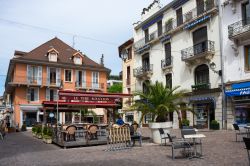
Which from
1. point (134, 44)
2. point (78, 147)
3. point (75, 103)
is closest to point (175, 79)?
point (134, 44)

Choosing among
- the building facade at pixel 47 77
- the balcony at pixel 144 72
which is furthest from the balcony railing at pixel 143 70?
the building facade at pixel 47 77

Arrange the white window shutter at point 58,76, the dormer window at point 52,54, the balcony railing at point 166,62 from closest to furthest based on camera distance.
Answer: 1. the balcony railing at point 166,62
2. the white window shutter at point 58,76
3. the dormer window at point 52,54

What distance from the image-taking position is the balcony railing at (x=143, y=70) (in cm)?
3363

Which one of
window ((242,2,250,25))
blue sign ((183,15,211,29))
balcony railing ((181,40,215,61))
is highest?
blue sign ((183,15,211,29))

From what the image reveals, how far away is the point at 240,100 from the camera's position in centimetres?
2141

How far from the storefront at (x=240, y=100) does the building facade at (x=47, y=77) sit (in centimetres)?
2239

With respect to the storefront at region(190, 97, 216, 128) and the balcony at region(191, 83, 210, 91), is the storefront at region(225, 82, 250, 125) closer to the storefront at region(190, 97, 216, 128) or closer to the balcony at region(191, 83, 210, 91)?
the storefront at region(190, 97, 216, 128)

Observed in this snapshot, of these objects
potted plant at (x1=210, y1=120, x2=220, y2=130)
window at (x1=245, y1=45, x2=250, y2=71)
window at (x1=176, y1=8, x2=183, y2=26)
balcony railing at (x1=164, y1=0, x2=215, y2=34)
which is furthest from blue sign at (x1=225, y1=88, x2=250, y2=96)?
window at (x1=176, y1=8, x2=183, y2=26)

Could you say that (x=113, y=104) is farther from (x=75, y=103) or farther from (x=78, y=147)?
(x=78, y=147)

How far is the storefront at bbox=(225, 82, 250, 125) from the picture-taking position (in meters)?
20.8

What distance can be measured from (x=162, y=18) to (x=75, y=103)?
18.9 metres

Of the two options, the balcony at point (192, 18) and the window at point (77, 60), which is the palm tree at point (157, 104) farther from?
the window at point (77, 60)

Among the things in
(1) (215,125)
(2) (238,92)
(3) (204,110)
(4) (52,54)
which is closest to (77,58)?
(4) (52,54)

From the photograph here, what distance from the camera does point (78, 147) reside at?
14.2m
